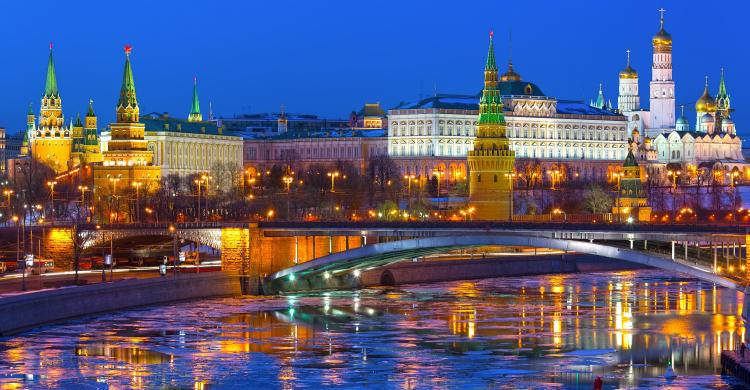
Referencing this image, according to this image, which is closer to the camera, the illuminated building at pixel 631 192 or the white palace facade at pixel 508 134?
the illuminated building at pixel 631 192

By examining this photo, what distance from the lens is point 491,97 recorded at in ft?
443

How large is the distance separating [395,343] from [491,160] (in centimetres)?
7557

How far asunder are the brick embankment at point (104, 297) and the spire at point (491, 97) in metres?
55.5

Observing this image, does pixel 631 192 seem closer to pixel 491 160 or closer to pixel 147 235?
pixel 491 160

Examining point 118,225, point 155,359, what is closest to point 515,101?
point 118,225

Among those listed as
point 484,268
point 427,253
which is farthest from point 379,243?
point 484,268

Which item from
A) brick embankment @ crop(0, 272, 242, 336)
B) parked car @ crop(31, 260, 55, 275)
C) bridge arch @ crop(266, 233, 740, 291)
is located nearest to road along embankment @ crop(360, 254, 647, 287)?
bridge arch @ crop(266, 233, 740, 291)

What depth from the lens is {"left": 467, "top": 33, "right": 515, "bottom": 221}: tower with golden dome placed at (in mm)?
135000

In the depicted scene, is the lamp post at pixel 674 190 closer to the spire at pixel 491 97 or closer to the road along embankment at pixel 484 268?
the road along embankment at pixel 484 268

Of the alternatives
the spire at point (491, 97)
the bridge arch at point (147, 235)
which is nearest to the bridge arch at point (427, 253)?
the bridge arch at point (147, 235)

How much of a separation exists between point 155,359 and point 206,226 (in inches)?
1123

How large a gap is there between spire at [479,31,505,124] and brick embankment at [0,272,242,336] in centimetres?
5548

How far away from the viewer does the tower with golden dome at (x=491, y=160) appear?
443 feet

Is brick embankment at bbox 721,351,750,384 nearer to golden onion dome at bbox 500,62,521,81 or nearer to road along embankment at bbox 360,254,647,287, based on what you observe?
road along embankment at bbox 360,254,647,287
